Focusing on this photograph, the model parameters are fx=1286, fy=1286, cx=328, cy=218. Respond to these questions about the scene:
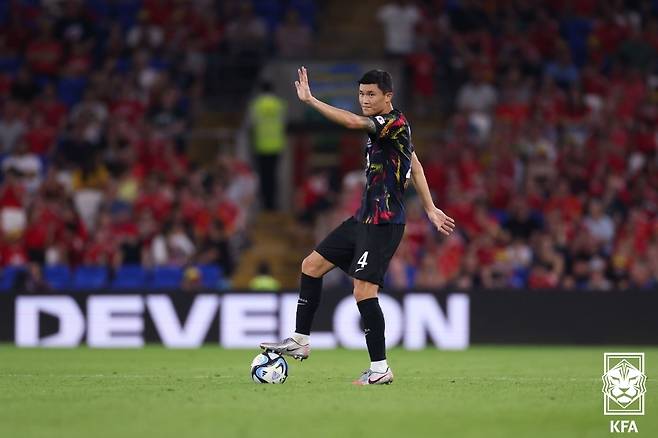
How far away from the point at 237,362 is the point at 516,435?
21.4ft

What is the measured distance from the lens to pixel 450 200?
805 inches

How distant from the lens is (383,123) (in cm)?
983

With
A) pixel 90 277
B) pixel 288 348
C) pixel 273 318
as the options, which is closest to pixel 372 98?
pixel 288 348

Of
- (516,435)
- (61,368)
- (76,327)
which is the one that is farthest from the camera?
(76,327)

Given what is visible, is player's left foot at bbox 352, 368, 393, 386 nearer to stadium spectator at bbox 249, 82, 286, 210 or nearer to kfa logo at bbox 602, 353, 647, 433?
kfa logo at bbox 602, 353, 647, 433

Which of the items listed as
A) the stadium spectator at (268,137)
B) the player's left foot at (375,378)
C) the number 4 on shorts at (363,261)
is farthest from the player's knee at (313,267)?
the stadium spectator at (268,137)

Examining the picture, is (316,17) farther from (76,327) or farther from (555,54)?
(76,327)

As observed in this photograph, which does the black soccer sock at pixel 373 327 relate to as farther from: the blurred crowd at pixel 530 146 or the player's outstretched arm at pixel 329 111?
the blurred crowd at pixel 530 146

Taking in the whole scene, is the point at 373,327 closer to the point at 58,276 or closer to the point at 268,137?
the point at 58,276

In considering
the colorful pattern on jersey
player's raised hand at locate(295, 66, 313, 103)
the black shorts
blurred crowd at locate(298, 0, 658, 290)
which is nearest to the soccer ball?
the black shorts

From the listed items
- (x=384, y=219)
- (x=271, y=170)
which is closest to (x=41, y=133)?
(x=271, y=170)

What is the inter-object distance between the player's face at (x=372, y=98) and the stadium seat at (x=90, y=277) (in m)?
9.97

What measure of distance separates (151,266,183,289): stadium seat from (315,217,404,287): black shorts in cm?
916

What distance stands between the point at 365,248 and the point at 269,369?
50.1 inches
